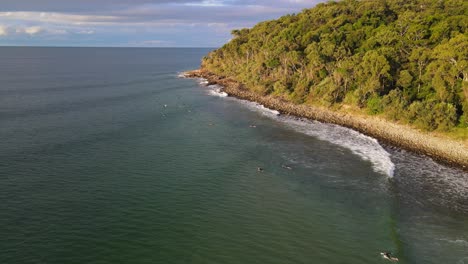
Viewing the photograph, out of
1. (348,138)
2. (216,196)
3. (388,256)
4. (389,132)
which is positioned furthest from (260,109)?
(388,256)

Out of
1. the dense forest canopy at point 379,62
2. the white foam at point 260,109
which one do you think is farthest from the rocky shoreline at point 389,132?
the dense forest canopy at point 379,62

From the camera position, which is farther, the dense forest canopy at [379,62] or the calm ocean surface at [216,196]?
the dense forest canopy at [379,62]

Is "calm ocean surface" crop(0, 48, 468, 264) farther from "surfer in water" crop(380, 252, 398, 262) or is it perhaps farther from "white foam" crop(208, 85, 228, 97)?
"white foam" crop(208, 85, 228, 97)

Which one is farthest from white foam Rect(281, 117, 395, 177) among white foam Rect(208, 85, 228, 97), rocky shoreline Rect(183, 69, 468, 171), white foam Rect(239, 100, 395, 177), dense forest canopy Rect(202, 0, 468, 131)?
white foam Rect(208, 85, 228, 97)

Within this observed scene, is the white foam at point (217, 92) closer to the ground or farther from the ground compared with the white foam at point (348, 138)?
farther from the ground

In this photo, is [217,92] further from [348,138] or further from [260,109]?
[348,138]

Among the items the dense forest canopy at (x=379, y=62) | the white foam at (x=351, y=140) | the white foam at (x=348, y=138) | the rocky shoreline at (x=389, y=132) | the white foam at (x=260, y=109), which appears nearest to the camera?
the white foam at (x=351, y=140)

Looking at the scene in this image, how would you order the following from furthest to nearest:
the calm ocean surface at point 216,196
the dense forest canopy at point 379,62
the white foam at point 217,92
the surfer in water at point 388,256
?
the white foam at point 217,92, the dense forest canopy at point 379,62, the calm ocean surface at point 216,196, the surfer in water at point 388,256

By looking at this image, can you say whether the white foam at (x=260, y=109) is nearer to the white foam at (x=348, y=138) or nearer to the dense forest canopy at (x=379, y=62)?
the white foam at (x=348, y=138)
